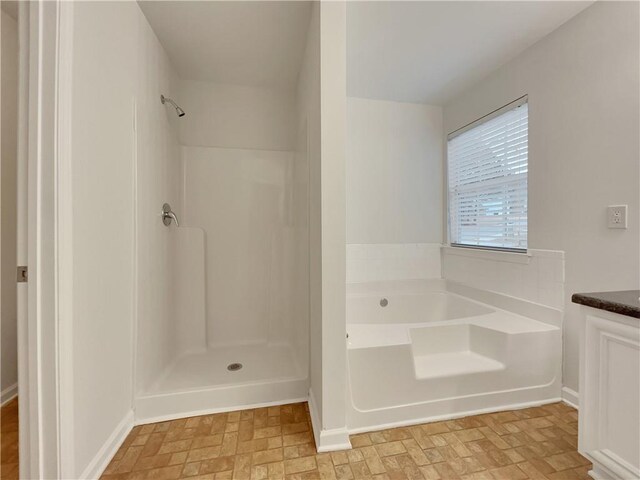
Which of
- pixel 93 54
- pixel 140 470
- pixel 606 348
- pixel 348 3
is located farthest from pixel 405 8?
pixel 140 470

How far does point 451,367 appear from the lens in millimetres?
1642

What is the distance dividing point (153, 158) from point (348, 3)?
1.48 metres

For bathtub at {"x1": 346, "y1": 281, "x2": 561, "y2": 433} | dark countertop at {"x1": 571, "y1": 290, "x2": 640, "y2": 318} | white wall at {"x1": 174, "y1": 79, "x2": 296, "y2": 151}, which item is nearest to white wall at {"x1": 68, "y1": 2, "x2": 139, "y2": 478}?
white wall at {"x1": 174, "y1": 79, "x2": 296, "y2": 151}

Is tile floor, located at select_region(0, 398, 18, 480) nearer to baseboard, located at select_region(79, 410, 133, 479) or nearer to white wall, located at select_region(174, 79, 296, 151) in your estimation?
baseboard, located at select_region(79, 410, 133, 479)

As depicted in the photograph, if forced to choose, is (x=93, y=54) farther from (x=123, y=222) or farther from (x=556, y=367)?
(x=556, y=367)

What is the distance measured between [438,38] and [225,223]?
2.03 metres

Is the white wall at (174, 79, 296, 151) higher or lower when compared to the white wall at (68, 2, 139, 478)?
higher

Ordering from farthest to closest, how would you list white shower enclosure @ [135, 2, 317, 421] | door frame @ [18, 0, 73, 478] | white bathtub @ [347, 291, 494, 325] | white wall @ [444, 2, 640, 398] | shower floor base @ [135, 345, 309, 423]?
white bathtub @ [347, 291, 494, 325]
white shower enclosure @ [135, 2, 317, 421]
shower floor base @ [135, 345, 309, 423]
white wall @ [444, 2, 640, 398]
door frame @ [18, 0, 73, 478]

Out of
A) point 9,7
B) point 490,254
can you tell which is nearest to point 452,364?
point 490,254

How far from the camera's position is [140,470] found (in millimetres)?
1206

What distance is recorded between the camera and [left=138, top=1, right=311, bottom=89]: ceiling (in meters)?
1.57

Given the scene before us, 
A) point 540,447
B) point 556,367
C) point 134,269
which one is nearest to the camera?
point 540,447

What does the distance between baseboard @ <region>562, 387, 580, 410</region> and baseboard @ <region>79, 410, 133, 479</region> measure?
247cm

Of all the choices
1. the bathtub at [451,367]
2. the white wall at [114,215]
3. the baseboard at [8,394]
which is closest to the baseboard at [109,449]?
the white wall at [114,215]
